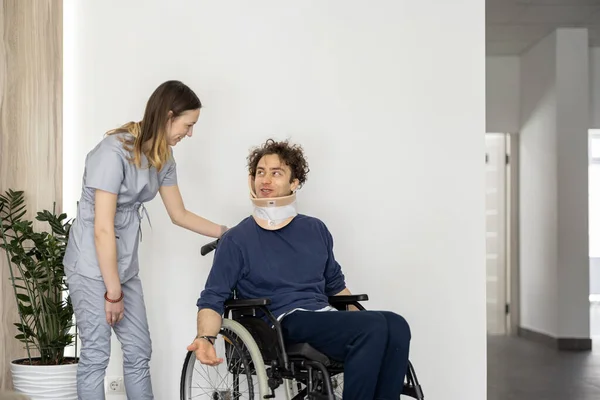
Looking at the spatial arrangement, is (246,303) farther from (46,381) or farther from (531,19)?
(531,19)

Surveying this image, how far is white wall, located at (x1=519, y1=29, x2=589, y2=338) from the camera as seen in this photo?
700 cm

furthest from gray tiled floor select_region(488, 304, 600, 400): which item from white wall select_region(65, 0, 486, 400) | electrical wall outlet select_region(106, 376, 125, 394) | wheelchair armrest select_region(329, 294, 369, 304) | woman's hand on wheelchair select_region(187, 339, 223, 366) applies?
woman's hand on wheelchair select_region(187, 339, 223, 366)

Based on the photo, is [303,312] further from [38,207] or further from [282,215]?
[38,207]

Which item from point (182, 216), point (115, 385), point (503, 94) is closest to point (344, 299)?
point (182, 216)

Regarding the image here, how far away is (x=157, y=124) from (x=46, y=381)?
108 cm

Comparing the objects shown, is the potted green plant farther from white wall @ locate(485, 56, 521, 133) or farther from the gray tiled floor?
white wall @ locate(485, 56, 521, 133)

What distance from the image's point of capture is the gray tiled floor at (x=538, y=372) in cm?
455

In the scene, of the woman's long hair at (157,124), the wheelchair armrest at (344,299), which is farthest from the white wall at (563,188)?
the woman's long hair at (157,124)

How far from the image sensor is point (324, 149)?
3.61 meters

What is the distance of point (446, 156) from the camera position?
11.9 feet

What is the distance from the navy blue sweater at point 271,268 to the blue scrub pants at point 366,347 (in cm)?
22

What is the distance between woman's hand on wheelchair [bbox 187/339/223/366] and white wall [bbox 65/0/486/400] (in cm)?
106

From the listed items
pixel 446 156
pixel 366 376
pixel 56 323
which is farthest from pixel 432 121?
pixel 56 323

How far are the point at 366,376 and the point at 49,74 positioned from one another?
2047 mm
